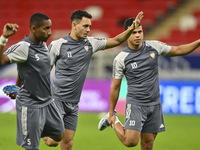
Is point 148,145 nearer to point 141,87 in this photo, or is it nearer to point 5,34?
point 141,87

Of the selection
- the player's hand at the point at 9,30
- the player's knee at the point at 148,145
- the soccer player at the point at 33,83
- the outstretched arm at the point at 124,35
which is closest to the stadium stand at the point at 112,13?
the outstretched arm at the point at 124,35

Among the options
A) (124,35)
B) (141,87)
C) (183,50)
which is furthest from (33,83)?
(183,50)

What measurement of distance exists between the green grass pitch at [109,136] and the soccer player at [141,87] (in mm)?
2043

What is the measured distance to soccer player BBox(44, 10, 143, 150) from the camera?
5867mm

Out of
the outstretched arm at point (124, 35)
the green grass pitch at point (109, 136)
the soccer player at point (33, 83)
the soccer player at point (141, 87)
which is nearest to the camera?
the soccer player at point (33, 83)

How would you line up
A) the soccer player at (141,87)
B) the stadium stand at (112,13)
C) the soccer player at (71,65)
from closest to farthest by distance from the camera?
the soccer player at (71,65), the soccer player at (141,87), the stadium stand at (112,13)

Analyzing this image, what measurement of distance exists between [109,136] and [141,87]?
3993mm

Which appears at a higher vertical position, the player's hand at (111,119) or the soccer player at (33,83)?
the soccer player at (33,83)

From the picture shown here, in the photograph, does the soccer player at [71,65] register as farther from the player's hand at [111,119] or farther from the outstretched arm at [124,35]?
the player's hand at [111,119]

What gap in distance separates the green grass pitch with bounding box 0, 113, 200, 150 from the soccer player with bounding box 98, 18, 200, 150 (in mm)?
2043

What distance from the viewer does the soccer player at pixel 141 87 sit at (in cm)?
597

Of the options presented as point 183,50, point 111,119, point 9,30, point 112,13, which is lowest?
point 111,119

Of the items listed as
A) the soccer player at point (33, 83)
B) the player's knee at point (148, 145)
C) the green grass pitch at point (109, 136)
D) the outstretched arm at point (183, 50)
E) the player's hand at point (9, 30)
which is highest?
the player's hand at point (9, 30)

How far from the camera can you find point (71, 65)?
5.88 m
